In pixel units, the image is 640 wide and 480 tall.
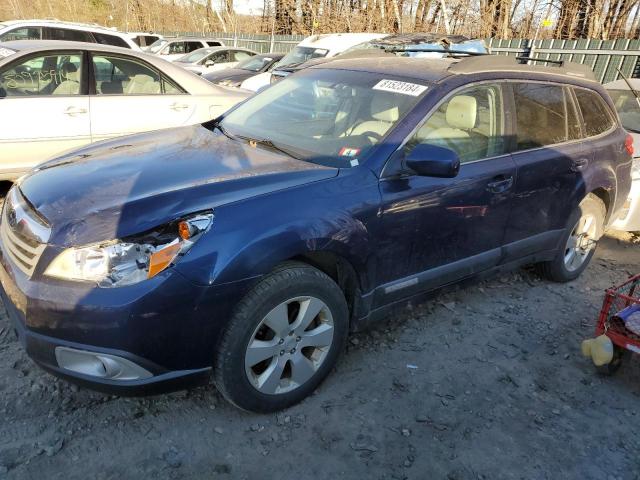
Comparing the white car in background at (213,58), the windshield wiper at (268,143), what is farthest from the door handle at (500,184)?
the white car in background at (213,58)

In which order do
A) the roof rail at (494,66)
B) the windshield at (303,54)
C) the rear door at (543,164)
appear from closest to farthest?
1. the roof rail at (494,66)
2. the rear door at (543,164)
3. the windshield at (303,54)

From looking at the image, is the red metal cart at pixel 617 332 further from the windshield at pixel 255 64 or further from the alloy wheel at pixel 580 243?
the windshield at pixel 255 64

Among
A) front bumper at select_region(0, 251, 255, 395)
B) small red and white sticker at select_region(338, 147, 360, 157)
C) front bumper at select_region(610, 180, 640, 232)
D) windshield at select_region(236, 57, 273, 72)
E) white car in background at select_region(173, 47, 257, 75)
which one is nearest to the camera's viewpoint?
front bumper at select_region(0, 251, 255, 395)

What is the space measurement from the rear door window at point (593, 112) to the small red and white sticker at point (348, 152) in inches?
83.3

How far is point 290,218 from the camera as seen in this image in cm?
238

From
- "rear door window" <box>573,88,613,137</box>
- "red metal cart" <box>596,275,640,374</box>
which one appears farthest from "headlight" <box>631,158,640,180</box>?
"red metal cart" <box>596,275,640,374</box>

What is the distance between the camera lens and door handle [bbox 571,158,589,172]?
3713 mm

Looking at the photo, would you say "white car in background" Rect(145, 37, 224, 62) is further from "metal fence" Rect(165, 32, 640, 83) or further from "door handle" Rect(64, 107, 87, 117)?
"door handle" Rect(64, 107, 87, 117)

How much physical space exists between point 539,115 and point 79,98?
4229mm

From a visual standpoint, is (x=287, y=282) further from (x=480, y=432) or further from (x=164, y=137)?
(x=164, y=137)

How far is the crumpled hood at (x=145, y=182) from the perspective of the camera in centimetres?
218

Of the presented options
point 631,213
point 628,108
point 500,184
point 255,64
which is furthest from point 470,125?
point 255,64

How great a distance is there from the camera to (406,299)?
121 inches

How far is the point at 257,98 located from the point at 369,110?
111cm
